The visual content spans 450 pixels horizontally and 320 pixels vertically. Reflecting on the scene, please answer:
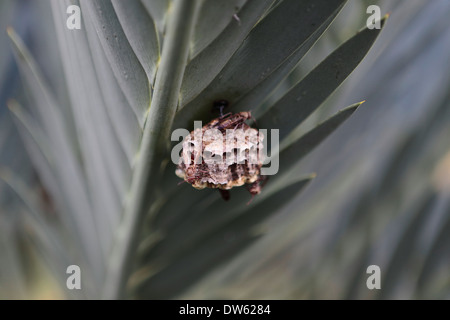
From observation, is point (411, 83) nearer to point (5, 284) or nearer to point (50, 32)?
point (50, 32)

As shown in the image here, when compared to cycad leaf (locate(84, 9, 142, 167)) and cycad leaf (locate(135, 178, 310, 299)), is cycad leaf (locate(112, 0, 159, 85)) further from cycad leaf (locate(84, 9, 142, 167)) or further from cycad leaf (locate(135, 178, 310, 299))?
cycad leaf (locate(135, 178, 310, 299))

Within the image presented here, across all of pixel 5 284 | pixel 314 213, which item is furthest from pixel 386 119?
pixel 5 284

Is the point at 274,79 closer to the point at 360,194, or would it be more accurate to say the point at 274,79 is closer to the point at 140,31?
the point at 140,31

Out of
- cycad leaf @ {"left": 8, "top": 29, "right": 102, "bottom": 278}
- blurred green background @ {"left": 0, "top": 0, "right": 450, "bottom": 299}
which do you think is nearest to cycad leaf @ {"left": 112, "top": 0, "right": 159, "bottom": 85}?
cycad leaf @ {"left": 8, "top": 29, "right": 102, "bottom": 278}

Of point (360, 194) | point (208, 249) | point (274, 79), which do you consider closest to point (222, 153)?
point (274, 79)

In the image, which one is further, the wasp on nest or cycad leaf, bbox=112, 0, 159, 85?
the wasp on nest

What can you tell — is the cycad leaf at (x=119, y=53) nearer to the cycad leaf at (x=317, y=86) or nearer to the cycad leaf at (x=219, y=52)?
the cycad leaf at (x=219, y=52)
